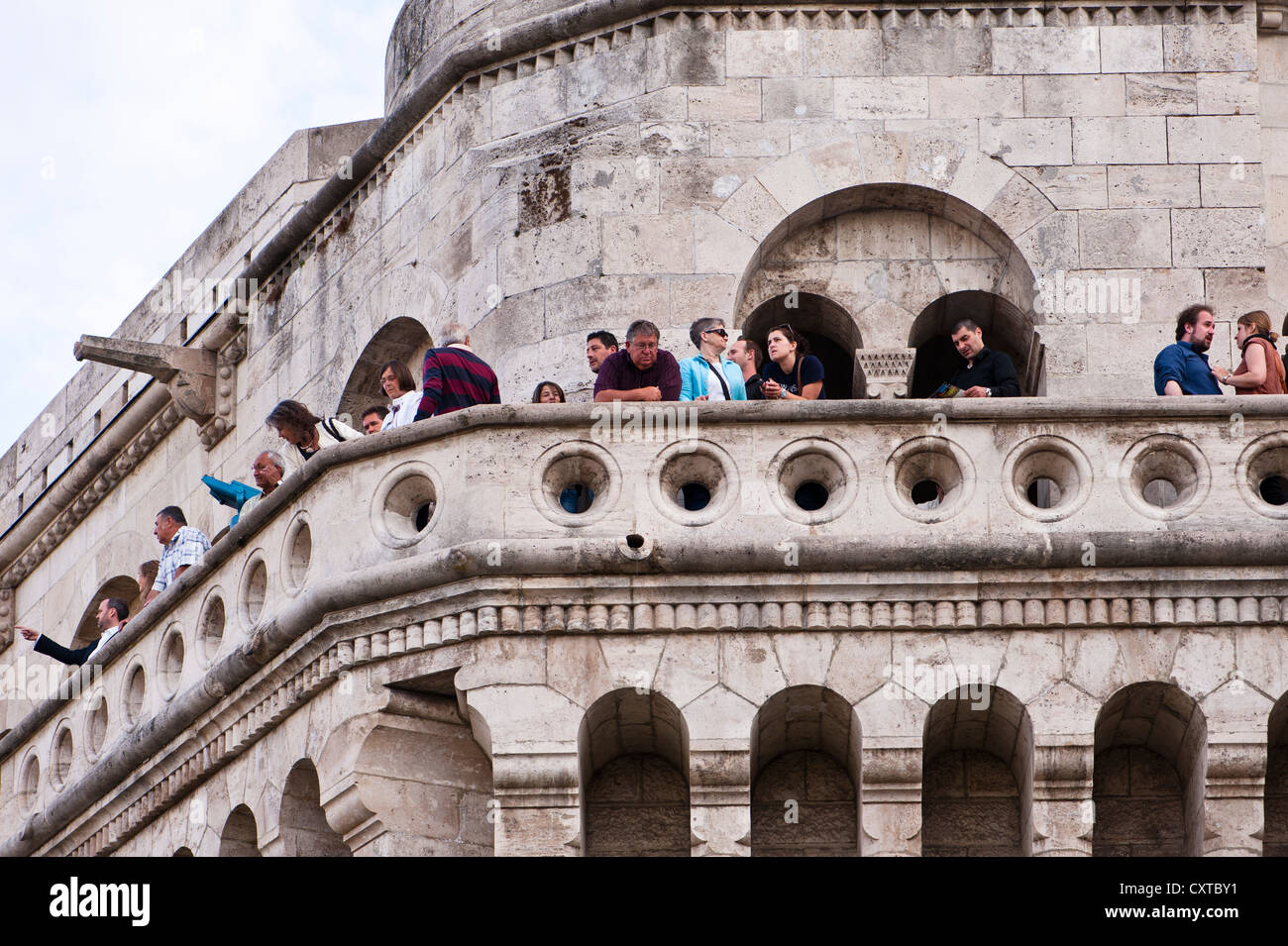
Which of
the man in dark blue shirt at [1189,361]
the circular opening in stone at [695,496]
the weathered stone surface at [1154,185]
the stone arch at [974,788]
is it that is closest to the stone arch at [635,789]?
the circular opening in stone at [695,496]

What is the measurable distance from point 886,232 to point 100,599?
8200mm

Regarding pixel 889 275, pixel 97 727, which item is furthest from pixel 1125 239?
pixel 97 727

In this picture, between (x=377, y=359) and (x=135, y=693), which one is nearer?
(x=135, y=693)

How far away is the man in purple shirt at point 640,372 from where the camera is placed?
15.4 meters

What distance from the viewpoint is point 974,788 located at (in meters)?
15.1

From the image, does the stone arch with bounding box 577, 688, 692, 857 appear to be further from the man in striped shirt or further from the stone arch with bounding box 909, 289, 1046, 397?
the stone arch with bounding box 909, 289, 1046, 397

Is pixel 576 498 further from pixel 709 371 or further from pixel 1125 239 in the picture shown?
pixel 1125 239

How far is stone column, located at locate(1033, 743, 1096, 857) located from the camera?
47.3 ft

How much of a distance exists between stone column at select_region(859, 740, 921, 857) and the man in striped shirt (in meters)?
3.01

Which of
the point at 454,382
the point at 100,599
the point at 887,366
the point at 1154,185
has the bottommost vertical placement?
the point at 454,382

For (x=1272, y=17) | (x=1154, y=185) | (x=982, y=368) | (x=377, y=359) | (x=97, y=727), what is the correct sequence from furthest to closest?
(x=377, y=359)
(x=1272, y=17)
(x=97, y=727)
(x=1154, y=185)
(x=982, y=368)

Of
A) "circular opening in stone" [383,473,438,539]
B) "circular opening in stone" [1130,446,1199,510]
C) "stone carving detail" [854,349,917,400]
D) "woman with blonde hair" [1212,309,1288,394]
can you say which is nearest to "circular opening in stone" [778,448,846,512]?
"circular opening in stone" [1130,446,1199,510]

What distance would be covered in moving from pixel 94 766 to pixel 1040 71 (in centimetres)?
684

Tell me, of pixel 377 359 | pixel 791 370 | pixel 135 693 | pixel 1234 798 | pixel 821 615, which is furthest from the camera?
pixel 377 359
